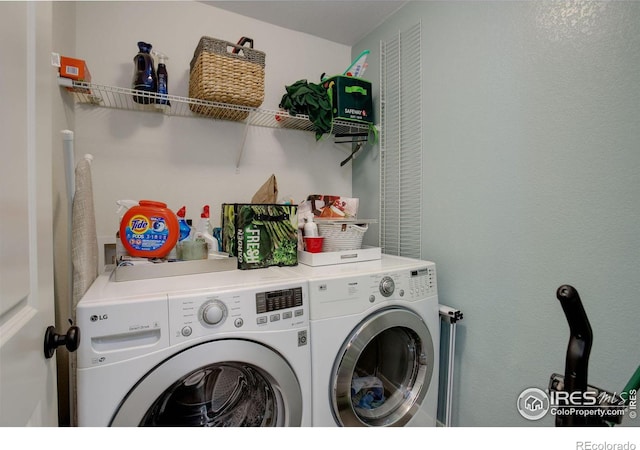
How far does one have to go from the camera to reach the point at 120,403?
88 centimetres

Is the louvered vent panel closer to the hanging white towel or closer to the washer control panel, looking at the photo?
the washer control panel

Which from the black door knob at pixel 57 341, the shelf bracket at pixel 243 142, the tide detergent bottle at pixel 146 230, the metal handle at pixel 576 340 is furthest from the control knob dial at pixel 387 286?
the shelf bracket at pixel 243 142

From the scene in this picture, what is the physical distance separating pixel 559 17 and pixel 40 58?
1637 millimetres

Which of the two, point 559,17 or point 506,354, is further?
point 506,354

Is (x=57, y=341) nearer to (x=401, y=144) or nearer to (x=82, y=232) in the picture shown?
(x=82, y=232)

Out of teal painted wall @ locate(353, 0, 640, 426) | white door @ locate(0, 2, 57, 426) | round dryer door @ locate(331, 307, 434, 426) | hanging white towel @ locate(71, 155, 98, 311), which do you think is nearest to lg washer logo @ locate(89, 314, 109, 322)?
white door @ locate(0, 2, 57, 426)

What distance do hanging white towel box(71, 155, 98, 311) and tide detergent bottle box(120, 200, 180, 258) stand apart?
0.12 meters

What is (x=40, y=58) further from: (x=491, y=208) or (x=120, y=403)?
(x=491, y=208)

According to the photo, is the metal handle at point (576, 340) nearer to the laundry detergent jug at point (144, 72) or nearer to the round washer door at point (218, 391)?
the round washer door at point (218, 391)

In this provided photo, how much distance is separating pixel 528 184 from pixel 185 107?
1756 millimetres

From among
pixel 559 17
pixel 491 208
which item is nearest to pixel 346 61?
pixel 559 17

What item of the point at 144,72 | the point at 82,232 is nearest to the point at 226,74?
the point at 144,72

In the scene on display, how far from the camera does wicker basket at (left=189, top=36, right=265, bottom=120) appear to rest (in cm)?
146

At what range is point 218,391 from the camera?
3.87 ft
